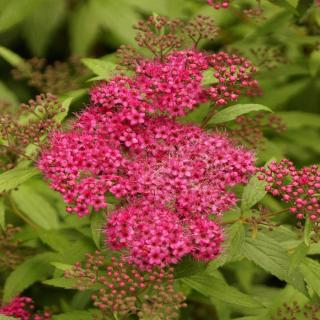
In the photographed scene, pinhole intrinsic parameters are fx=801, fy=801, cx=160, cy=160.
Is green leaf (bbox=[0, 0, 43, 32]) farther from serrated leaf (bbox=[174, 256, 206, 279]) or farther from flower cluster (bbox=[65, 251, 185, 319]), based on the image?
serrated leaf (bbox=[174, 256, 206, 279])

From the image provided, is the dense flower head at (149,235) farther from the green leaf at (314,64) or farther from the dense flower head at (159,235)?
the green leaf at (314,64)

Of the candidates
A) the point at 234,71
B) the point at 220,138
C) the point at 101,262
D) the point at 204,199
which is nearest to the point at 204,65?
the point at 234,71

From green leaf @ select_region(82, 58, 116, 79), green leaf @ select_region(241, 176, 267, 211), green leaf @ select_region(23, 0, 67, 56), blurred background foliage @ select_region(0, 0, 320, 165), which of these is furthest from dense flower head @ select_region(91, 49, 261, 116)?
green leaf @ select_region(23, 0, 67, 56)

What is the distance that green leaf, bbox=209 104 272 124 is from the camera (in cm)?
391

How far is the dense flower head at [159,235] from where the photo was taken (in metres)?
3.42

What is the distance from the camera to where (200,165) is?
3701 millimetres

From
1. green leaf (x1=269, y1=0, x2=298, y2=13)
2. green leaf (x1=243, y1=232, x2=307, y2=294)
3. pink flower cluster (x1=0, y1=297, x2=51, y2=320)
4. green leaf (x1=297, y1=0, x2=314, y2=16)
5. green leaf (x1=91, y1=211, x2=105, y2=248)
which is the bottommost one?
pink flower cluster (x1=0, y1=297, x2=51, y2=320)

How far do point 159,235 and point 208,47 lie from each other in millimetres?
3370

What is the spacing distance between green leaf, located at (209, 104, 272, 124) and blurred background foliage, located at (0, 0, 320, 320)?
63cm

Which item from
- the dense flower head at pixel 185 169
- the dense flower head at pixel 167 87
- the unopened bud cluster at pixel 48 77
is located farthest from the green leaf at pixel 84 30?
the dense flower head at pixel 185 169

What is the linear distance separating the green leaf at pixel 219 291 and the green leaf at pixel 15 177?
0.90m

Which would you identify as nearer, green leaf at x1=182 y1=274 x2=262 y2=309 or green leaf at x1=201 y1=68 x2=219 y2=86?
green leaf at x1=182 y1=274 x2=262 y2=309

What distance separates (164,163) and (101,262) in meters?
0.53

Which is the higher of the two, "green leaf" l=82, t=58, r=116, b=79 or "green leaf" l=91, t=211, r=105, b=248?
"green leaf" l=82, t=58, r=116, b=79
